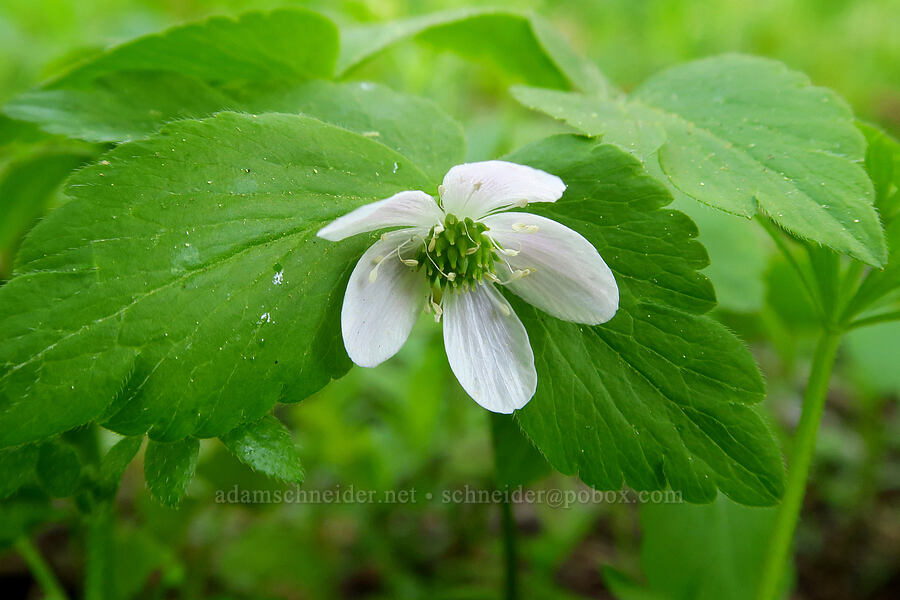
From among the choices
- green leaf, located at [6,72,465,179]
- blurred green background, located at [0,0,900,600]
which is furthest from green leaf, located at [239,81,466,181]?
blurred green background, located at [0,0,900,600]

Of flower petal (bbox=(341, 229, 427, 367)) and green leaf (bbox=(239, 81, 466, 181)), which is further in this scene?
green leaf (bbox=(239, 81, 466, 181))

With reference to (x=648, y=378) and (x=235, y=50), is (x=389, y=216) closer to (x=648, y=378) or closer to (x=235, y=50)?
(x=648, y=378)

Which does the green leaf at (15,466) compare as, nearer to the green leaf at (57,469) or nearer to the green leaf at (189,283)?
the green leaf at (57,469)

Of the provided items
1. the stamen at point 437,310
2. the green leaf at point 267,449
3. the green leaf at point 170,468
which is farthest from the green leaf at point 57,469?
the stamen at point 437,310

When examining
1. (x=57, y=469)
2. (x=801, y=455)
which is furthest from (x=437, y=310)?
(x=801, y=455)

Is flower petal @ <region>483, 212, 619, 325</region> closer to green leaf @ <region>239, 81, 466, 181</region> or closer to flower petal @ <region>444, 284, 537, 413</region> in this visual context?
flower petal @ <region>444, 284, 537, 413</region>

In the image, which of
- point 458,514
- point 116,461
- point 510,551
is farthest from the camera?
point 458,514
